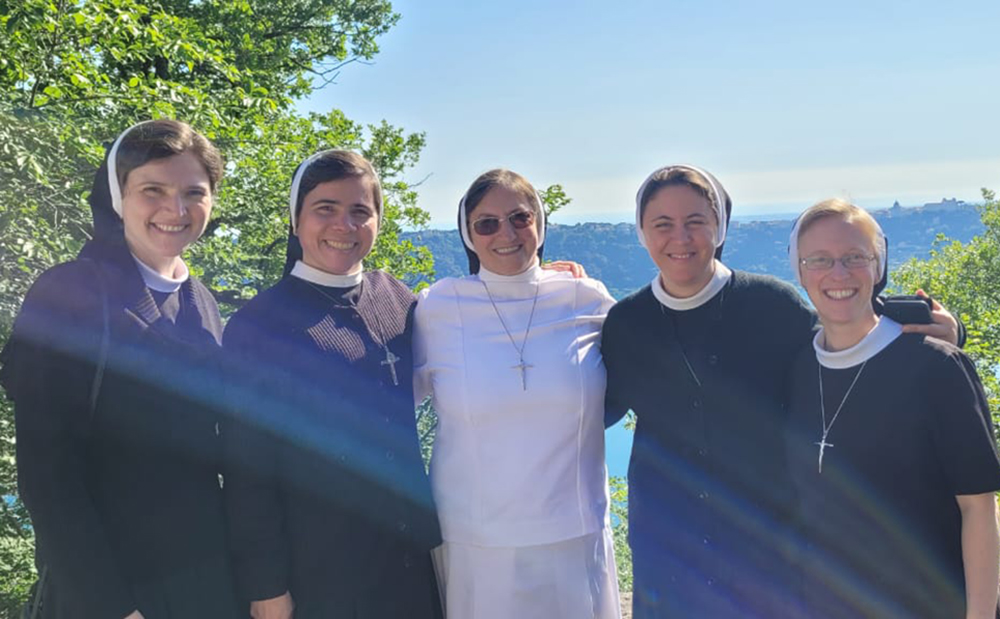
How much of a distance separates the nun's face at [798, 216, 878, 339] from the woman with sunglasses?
1.02m

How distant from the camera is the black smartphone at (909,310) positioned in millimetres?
2439

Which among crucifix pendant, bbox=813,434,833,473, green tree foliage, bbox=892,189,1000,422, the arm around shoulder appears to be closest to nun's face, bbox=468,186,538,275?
crucifix pendant, bbox=813,434,833,473

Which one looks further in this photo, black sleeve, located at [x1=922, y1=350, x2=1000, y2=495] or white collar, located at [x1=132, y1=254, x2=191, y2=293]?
white collar, located at [x1=132, y1=254, x2=191, y2=293]

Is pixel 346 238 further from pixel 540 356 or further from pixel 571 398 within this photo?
pixel 571 398

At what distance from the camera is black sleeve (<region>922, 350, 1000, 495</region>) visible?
2.20 meters

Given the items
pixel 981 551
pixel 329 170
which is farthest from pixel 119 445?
pixel 981 551

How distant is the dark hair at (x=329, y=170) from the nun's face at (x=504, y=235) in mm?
537

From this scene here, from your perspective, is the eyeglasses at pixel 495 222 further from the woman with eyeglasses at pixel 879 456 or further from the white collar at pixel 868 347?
the white collar at pixel 868 347

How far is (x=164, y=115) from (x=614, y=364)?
5.13 metres

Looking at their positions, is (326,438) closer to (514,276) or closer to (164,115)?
(514,276)

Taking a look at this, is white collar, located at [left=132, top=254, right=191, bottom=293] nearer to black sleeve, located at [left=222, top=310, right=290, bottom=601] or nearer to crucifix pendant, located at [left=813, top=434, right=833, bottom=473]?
black sleeve, located at [left=222, top=310, right=290, bottom=601]

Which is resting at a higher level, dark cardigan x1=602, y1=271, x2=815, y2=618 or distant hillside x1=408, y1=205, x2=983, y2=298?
distant hillside x1=408, y1=205, x2=983, y2=298

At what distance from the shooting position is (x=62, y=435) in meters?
2.14

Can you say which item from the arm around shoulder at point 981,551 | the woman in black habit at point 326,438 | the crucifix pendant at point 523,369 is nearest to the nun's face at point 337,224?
the woman in black habit at point 326,438
